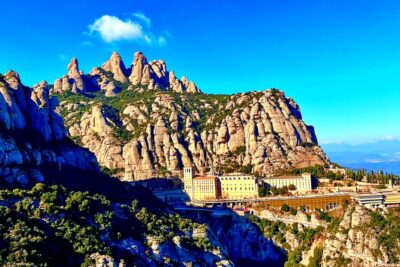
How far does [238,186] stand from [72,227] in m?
92.3

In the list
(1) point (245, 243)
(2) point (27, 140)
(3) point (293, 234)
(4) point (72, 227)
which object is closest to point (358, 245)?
(3) point (293, 234)

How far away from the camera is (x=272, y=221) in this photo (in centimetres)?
14638

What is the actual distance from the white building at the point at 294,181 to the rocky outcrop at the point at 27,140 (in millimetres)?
67231

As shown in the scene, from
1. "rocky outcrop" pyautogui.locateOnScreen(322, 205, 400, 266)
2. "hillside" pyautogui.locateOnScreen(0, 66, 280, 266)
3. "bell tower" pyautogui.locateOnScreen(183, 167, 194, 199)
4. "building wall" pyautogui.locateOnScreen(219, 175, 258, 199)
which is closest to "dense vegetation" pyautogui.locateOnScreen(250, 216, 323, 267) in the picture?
"hillside" pyautogui.locateOnScreen(0, 66, 280, 266)

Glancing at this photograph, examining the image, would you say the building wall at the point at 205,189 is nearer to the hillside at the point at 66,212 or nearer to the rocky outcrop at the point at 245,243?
the rocky outcrop at the point at 245,243

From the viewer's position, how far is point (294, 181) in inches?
6757

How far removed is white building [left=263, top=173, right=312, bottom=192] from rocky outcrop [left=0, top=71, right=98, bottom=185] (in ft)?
221

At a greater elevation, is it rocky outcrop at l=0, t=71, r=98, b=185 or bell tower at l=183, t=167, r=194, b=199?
rocky outcrop at l=0, t=71, r=98, b=185

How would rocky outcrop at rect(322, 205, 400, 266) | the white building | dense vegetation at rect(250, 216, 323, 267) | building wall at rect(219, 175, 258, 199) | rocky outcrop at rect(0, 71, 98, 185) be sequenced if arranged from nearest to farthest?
rocky outcrop at rect(0, 71, 98, 185)
rocky outcrop at rect(322, 205, 400, 266)
dense vegetation at rect(250, 216, 323, 267)
the white building
building wall at rect(219, 175, 258, 199)

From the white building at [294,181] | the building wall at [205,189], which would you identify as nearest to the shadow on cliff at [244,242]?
the building wall at [205,189]

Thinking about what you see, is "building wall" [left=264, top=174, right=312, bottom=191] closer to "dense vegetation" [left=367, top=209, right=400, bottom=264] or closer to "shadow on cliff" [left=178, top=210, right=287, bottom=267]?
"shadow on cliff" [left=178, top=210, right=287, bottom=267]

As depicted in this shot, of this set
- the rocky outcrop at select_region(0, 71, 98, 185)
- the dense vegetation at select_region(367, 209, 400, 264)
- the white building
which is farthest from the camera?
the white building

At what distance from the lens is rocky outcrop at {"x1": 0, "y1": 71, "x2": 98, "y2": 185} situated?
350 ft

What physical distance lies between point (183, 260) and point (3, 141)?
48.1m
